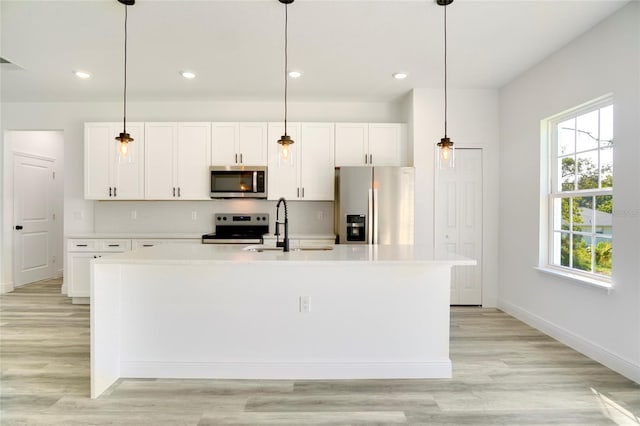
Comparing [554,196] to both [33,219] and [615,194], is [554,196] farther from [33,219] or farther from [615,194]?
[33,219]

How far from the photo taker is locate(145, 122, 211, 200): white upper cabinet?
4789mm

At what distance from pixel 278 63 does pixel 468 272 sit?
10.9 ft

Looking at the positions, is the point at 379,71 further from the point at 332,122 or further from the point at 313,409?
the point at 313,409

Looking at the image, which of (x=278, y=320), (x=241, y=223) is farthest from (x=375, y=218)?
(x=278, y=320)

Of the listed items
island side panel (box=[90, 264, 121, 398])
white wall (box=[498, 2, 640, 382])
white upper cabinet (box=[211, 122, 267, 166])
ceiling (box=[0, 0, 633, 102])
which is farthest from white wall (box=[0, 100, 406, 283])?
island side panel (box=[90, 264, 121, 398])

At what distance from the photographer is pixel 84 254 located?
4.61 m

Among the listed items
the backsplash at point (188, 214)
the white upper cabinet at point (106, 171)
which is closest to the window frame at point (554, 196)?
the backsplash at point (188, 214)

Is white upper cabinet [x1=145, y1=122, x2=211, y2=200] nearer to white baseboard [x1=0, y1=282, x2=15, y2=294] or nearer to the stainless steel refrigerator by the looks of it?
the stainless steel refrigerator

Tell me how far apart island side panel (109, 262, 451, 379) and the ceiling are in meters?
1.91

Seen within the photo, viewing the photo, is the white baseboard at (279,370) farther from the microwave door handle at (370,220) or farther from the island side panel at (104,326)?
the microwave door handle at (370,220)

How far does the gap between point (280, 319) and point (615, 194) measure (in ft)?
8.86

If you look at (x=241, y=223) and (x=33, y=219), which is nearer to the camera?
(x=241, y=223)

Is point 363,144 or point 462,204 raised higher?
point 363,144

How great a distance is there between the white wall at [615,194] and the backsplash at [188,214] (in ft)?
7.73
